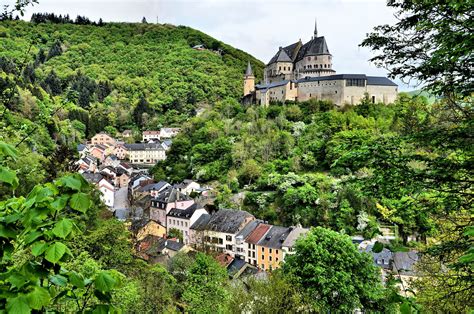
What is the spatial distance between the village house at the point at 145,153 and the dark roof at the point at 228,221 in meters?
42.9

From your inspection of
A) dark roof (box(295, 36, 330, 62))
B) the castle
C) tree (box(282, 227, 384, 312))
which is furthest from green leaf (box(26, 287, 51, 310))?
dark roof (box(295, 36, 330, 62))

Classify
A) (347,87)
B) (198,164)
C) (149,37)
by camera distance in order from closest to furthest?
(198,164) → (347,87) → (149,37)

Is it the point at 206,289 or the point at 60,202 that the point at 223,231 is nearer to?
the point at 206,289

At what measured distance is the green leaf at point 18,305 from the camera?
191 cm

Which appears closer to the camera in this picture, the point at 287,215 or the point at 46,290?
the point at 46,290

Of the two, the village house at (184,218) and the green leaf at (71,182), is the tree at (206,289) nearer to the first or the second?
the green leaf at (71,182)

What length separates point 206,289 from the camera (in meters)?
18.7

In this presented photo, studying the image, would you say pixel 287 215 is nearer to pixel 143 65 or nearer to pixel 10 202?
pixel 10 202

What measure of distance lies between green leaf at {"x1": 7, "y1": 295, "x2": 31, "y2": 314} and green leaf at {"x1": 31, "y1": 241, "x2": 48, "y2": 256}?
0.70ft

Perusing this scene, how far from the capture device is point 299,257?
19469 mm

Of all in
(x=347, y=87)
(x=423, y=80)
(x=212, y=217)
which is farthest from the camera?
(x=347, y=87)

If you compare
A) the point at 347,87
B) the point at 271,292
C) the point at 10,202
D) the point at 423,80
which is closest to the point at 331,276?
the point at 271,292

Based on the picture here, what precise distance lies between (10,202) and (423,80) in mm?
5513

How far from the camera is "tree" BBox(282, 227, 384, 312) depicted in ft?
59.7
